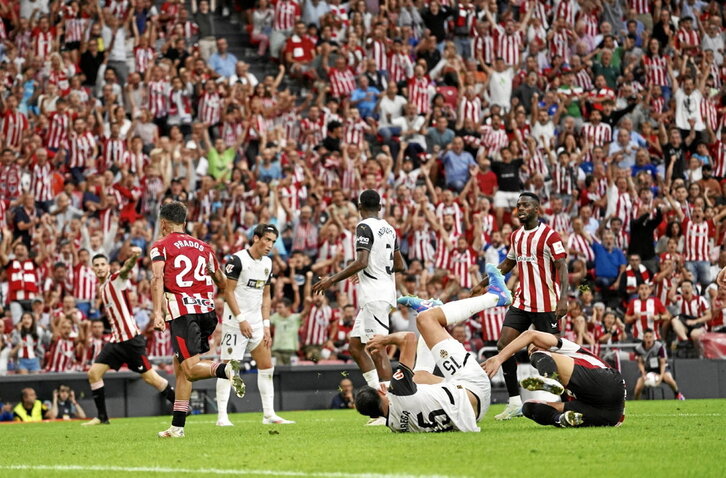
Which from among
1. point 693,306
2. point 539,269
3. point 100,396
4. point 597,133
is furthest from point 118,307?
point 597,133

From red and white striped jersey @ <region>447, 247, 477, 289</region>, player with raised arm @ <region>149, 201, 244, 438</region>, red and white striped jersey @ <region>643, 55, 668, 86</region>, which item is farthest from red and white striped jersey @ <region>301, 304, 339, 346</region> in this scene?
red and white striped jersey @ <region>643, 55, 668, 86</region>

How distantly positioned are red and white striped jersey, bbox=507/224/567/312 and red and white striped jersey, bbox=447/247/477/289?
9.47 m

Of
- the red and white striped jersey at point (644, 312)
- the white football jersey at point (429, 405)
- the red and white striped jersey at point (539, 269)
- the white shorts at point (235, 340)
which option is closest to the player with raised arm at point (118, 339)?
the white shorts at point (235, 340)

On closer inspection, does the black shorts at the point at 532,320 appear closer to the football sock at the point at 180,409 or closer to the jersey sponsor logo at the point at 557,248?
the jersey sponsor logo at the point at 557,248

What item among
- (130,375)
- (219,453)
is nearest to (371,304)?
(219,453)

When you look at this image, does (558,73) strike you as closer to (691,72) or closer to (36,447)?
(691,72)

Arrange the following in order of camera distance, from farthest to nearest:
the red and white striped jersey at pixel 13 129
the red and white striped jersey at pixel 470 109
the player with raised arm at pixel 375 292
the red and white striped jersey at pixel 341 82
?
the red and white striped jersey at pixel 470 109
the red and white striped jersey at pixel 341 82
the red and white striped jersey at pixel 13 129
the player with raised arm at pixel 375 292

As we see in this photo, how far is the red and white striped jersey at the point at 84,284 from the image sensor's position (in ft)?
70.4

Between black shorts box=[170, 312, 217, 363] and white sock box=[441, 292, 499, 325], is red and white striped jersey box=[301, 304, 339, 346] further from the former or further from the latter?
white sock box=[441, 292, 499, 325]

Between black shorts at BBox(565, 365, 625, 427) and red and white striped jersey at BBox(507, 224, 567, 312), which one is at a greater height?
red and white striped jersey at BBox(507, 224, 567, 312)

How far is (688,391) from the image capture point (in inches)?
811

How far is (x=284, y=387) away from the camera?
20328 mm

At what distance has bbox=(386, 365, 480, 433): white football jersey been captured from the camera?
33.7 ft

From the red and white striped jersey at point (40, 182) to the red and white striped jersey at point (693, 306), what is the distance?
39.6 feet
